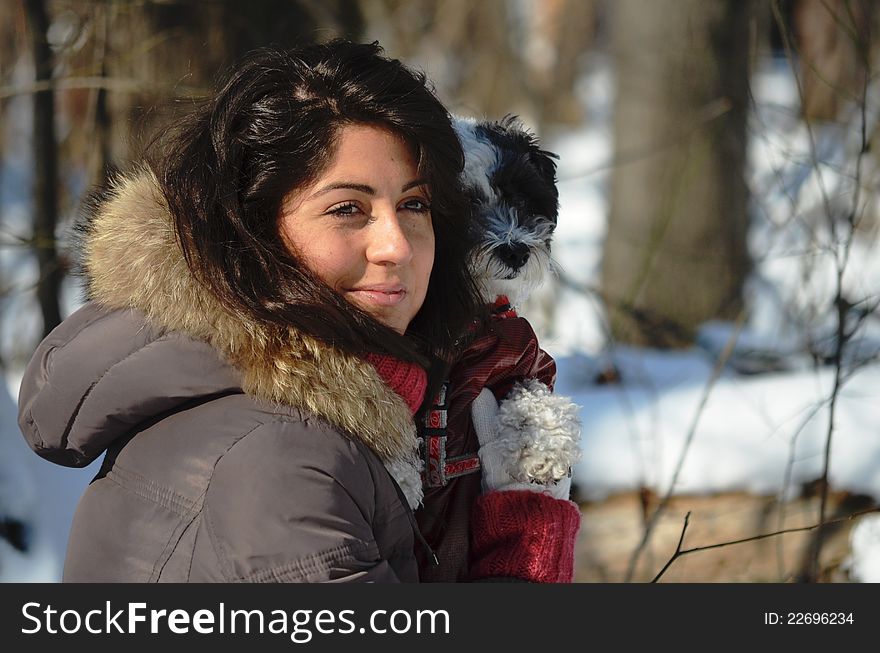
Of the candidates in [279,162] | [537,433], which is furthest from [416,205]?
[537,433]

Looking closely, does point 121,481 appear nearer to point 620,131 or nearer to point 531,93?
point 620,131

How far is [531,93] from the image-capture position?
25.7ft

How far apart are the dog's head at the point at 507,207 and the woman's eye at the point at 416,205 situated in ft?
0.61

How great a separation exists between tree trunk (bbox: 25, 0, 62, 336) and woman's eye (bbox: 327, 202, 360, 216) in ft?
7.61

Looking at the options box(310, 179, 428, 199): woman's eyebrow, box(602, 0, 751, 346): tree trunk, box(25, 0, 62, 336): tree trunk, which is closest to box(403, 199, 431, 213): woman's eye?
box(310, 179, 428, 199): woman's eyebrow

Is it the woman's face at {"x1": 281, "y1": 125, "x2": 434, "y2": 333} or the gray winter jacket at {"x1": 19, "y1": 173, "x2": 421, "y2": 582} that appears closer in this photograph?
the gray winter jacket at {"x1": 19, "y1": 173, "x2": 421, "y2": 582}

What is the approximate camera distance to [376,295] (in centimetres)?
162

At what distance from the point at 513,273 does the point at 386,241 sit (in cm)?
41

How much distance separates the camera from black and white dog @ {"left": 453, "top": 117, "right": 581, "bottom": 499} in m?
1.87

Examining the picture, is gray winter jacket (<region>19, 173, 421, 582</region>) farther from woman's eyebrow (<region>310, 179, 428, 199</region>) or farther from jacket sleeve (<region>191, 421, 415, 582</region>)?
woman's eyebrow (<region>310, 179, 428, 199</region>)

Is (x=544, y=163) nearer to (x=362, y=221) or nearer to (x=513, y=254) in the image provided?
(x=513, y=254)

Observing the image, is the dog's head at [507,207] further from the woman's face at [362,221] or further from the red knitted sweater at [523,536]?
the red knitted sweater at [523,536]

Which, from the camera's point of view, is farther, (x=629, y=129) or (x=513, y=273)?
(x=629, y=129)

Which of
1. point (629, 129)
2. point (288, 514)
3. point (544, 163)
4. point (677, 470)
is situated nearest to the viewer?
point (288, 514)
